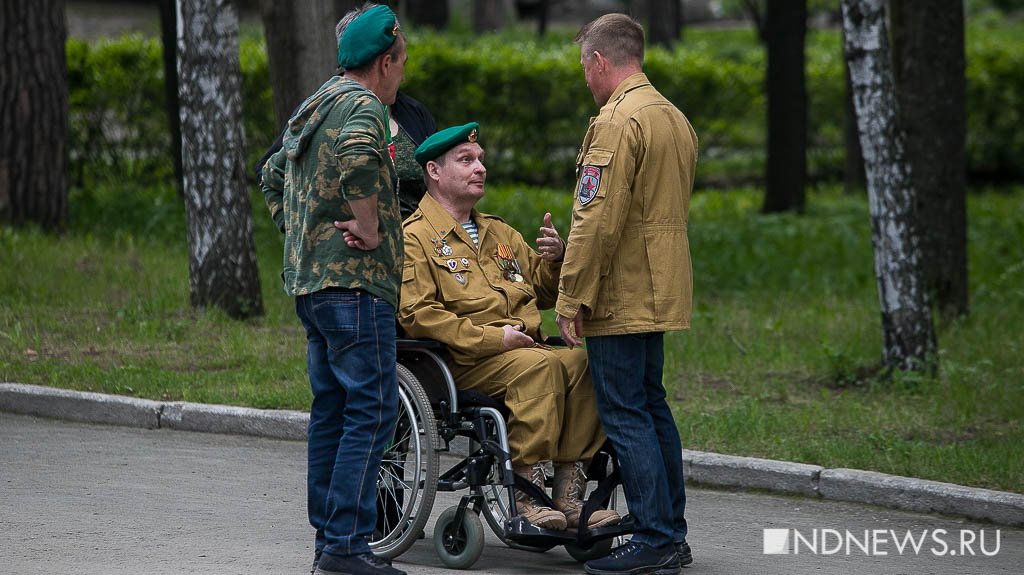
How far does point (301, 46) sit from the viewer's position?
1002 cm

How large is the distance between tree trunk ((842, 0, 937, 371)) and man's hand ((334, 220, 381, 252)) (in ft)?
14.8

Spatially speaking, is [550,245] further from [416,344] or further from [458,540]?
[458,540]

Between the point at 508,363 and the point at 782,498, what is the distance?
1.96 m

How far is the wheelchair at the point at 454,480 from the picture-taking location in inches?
198

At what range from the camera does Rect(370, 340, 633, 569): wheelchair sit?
504 centimetres

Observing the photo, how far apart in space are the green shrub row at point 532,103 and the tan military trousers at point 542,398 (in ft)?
24.3

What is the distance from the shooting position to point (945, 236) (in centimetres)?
1024

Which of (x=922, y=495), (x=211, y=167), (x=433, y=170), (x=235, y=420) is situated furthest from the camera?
(x=211, y=167)

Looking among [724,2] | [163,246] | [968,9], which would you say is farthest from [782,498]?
[968,9]

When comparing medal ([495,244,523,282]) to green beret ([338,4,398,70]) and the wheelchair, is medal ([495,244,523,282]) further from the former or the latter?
green beret ([338,4,398,70])

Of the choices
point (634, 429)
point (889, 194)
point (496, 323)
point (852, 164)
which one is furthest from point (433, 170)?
point (852, 164)

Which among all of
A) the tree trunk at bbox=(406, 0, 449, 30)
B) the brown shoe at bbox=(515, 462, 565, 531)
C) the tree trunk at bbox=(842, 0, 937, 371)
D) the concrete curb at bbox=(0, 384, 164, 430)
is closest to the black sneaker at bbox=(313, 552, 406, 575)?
the brown shoe at bbox=(515, 462, 565, 531)

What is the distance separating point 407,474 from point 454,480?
0.60 feet

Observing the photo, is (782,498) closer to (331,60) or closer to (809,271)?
(331,60)
